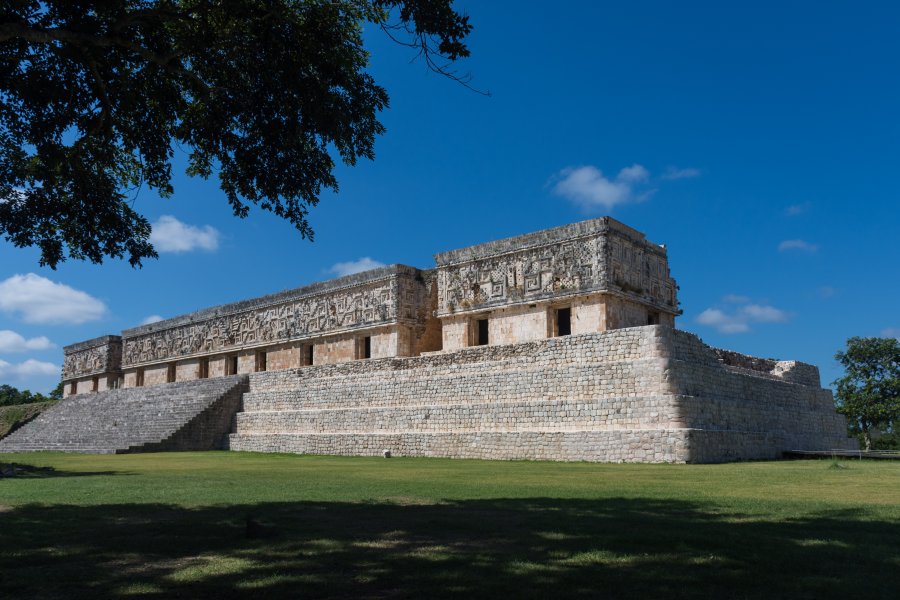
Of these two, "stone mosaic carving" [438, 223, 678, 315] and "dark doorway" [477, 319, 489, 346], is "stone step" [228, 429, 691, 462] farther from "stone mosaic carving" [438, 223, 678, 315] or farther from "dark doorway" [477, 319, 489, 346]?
"dark doorway" [477, 319, 489, 346]

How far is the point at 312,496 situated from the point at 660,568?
4.64m

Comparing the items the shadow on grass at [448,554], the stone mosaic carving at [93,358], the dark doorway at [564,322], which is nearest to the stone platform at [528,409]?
the dark doorway at [564,322]

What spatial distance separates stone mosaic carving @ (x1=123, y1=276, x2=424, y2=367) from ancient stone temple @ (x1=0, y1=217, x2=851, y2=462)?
86 mm

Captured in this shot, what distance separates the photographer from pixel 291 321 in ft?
91.8

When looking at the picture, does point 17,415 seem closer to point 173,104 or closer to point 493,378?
point 493,378

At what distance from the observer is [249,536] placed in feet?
16.4

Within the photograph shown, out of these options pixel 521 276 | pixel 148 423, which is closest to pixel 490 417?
pixel 521 276

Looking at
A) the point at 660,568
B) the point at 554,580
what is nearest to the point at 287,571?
the point at 554,580

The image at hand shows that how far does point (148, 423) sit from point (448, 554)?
22554 mm

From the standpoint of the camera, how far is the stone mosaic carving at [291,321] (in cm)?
2394

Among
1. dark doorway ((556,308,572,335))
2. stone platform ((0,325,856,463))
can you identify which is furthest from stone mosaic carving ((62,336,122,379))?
dark doorway ((556,308,572,335))

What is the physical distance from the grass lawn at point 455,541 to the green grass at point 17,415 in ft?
102

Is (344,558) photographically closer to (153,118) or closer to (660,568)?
(660,568)

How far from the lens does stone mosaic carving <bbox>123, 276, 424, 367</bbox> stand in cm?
2394
